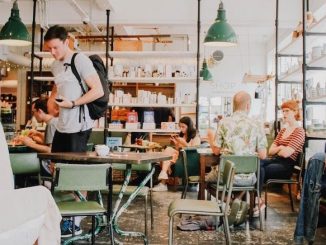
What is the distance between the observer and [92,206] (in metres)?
2.84

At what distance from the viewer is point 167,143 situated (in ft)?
30.0

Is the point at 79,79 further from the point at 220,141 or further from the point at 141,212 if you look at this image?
the point at 141,212

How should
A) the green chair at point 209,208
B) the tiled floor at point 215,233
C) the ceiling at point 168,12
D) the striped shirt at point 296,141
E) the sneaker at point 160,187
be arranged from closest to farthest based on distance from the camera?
the green chair at point 209,208 → the tiled floor at point 215,233 → the striped shirt at point 296,141 → the sneaker at point 160,187 → the ceiling at point 168,12

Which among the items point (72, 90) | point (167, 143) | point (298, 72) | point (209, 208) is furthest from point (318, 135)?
point (167, 143)

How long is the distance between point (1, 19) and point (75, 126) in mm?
5808

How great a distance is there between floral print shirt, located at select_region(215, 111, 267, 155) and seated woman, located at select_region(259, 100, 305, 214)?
565 mm

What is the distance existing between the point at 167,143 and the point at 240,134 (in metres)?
4.75

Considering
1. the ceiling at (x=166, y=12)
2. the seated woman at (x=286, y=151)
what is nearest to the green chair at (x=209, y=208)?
the seated woman at (x=286, y=151)

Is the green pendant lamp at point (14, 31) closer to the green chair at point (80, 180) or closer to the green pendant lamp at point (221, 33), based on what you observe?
the green pendant lamp at point (221, 33)

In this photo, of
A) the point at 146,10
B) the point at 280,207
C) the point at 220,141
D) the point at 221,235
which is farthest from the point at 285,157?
the point at 146,10

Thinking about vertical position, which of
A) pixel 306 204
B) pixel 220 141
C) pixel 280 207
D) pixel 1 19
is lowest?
pixel 280 207

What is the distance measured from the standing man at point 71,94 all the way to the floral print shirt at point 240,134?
1.50 meters

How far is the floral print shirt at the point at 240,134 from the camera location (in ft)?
14.6

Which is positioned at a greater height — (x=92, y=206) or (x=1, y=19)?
(x=1, y=19)
